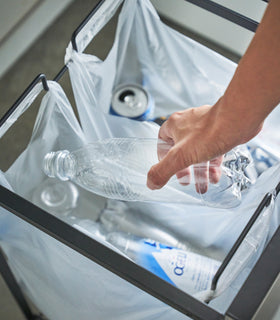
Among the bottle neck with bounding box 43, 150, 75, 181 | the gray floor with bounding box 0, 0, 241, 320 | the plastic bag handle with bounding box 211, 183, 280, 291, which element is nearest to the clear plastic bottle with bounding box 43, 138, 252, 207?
the bottle neck with bounding box 43, 150, 75, 181

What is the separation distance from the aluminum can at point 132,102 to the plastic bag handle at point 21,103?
0.25 m

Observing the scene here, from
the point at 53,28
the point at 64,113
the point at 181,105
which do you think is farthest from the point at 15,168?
the point at 53,28

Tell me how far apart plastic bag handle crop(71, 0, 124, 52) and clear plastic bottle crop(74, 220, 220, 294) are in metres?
0.28

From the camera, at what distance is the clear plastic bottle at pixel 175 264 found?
0.62 m

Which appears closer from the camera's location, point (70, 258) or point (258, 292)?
point (258, 292)

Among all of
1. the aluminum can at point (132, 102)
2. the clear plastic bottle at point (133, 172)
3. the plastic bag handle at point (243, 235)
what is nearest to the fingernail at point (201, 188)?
the clear plastic bottle at point (133, 172)

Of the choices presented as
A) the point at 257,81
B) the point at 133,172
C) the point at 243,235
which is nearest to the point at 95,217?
the point at 133,172

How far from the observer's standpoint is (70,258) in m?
0.55

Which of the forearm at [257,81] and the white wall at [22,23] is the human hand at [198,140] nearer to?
the forearm at [257,81]

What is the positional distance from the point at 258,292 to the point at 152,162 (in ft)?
1.03

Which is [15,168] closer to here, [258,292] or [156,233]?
[156,233]

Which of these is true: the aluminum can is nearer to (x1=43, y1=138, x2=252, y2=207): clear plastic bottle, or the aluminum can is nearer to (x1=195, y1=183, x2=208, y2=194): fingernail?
(x1=43, y1=138, x2=252, y2=207): clear plastic bottle

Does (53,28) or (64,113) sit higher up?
Result: (53,28)

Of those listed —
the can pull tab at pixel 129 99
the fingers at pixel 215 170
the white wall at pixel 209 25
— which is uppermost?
the white wall at pixel 209 25
